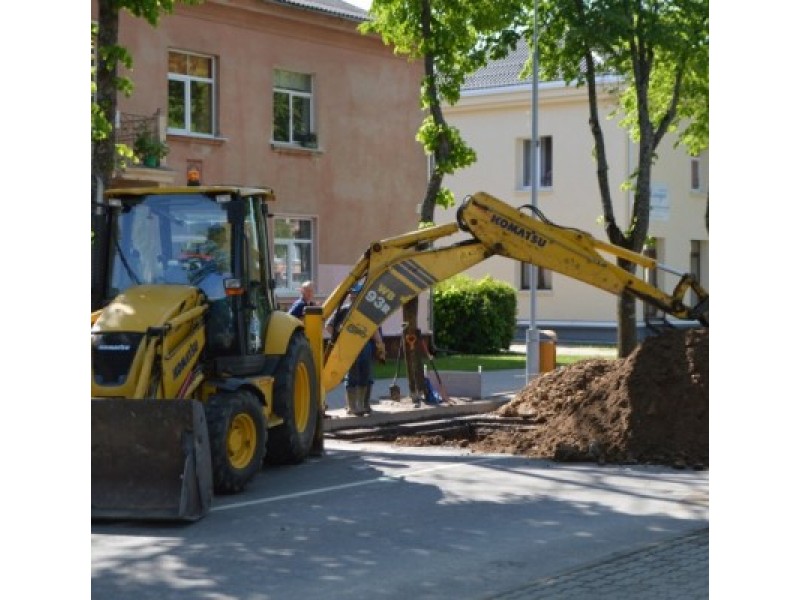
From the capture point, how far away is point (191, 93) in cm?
2838

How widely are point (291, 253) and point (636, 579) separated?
22.5m

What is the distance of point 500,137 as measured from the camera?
4791 centimetres

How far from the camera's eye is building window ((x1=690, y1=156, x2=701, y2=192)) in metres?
49.1

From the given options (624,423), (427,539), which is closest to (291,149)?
(624,423)

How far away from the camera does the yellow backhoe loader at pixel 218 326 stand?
11.3 metres

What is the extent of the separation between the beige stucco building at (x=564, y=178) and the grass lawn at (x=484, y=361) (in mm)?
6674

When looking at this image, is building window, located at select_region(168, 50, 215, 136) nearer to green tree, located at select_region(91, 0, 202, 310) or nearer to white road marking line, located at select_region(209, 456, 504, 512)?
green tree, located at select_region(91, 0, 202, 310)

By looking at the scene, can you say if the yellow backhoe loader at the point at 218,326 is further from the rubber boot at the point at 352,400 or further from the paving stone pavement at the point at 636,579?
the paving stone pavement at the point at 636,579

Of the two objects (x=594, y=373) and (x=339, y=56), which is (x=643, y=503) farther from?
(x=339, y=56)

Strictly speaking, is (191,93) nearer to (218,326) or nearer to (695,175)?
(218,326)

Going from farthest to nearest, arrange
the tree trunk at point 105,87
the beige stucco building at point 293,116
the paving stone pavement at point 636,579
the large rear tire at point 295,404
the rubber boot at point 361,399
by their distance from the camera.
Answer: the beige stucco building at point 293,116, the rubber boot at point 361,399, the tree trunk at point 105,87, the large rear tire at point 295,404, the paving stone pavement at point 636,579

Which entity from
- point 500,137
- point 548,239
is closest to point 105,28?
point 548,239

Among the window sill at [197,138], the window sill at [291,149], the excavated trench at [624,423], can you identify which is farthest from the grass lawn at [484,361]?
the excavated trench at [624,423]
